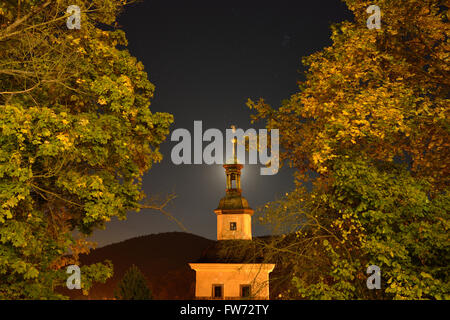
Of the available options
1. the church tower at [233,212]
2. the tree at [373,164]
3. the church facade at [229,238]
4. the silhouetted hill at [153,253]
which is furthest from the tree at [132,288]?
the silhouetted hill at [153,253]

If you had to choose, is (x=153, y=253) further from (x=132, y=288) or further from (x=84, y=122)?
(x=84, y=122)

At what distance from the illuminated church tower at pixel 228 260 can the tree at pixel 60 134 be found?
64.5 ft

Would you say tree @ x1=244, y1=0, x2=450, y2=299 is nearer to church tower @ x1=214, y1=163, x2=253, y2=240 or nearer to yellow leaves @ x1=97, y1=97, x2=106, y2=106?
yellow leaves @ x1=97, y1=97, x2=106, y2=106

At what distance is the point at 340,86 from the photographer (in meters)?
12.9

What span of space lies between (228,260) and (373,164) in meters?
23.0

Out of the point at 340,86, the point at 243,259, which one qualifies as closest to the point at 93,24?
the point at 340,86

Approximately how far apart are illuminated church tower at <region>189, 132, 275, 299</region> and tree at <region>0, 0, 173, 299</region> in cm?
1967

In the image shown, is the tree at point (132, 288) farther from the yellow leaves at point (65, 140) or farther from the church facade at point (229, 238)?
the yellow leaves at point (65, 140)

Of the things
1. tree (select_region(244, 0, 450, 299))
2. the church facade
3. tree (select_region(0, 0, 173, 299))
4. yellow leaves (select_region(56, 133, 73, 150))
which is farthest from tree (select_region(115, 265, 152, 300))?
yellow leaves (select_region(56, 133, 73, 150))

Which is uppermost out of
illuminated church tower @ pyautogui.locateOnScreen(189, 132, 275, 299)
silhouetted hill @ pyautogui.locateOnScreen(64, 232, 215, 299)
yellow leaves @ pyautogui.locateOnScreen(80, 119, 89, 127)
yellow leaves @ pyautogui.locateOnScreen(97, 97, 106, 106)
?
yellow leaves @ pyautogui.locateOnScreen(97, 97, 106, 106)

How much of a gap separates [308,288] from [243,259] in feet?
77.4

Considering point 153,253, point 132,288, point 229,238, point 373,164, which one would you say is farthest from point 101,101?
point 153,253

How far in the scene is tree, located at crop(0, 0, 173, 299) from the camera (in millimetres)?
10977
